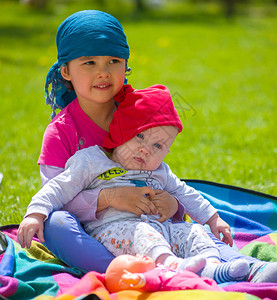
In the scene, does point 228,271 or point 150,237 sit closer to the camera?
point 228,271

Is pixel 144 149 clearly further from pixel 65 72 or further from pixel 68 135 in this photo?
pixel 65 72

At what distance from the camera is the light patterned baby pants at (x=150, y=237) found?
2.08 meters

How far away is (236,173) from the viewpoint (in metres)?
3.79

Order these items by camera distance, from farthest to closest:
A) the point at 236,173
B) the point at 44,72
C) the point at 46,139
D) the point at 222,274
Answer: the point at 44,72 < the point at 236,173 < the point at 46,139 < the point at 222,274

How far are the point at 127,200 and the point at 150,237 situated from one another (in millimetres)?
254

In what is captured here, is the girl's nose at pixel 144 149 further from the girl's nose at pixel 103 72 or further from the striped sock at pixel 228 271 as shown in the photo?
the striped sock at pixel 228 271

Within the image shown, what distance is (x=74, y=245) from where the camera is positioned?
2.15 metres

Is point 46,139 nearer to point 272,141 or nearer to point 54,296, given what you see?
point 54,296

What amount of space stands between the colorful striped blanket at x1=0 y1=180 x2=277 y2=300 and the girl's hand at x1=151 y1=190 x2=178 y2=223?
0.45 metres

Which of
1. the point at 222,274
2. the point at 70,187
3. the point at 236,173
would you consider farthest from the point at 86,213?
the point at 236,173

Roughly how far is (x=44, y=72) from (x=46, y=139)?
6193 mm

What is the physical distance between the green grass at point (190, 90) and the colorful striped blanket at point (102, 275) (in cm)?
47

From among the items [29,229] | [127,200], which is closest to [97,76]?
[127,200]

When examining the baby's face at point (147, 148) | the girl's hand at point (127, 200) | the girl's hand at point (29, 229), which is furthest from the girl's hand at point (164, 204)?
the girl's hand at point (29, 229)
